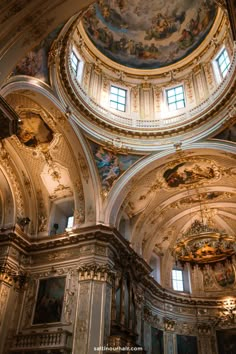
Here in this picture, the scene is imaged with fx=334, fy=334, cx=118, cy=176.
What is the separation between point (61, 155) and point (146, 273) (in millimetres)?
8039

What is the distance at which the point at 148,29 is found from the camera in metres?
18.6

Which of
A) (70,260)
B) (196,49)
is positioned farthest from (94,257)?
(196,49)

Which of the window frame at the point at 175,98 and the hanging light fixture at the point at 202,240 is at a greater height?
the window frame at the point at 175,98

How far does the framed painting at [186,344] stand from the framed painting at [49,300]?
911 centimetres

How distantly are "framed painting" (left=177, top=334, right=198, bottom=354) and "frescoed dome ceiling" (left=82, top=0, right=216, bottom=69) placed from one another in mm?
16050

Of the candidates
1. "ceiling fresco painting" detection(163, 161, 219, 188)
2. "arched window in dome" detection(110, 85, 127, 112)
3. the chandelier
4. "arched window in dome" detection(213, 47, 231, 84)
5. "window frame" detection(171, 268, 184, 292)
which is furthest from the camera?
"window frame" detection(171, 268, 184, 292)

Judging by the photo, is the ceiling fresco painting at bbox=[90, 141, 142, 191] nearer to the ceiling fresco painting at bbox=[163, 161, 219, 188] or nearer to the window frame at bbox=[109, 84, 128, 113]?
the ceiling fresco painting at bbox=[163, 161, 219, 188]

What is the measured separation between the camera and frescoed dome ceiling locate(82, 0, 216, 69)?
17297 mm

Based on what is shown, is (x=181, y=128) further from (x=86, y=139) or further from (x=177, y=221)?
(x=177, y=221)

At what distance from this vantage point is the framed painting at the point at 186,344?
19.4 m

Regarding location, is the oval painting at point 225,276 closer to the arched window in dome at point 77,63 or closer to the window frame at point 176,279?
the window frame at point 176,279

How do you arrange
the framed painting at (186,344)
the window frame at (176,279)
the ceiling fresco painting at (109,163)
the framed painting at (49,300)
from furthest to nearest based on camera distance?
the window frame at (176,279) < the framed painting at (186,344) < the ceiling fresco painting at (109,163) < the framed painting at (49,300)

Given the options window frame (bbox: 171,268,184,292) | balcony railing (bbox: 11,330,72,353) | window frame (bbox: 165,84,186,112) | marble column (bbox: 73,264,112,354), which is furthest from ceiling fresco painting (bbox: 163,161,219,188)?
balcony railing (bbox: 11,330,72,353)

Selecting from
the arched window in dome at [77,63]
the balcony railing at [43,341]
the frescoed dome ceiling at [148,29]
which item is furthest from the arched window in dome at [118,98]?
the balcony railing at [43,341]
